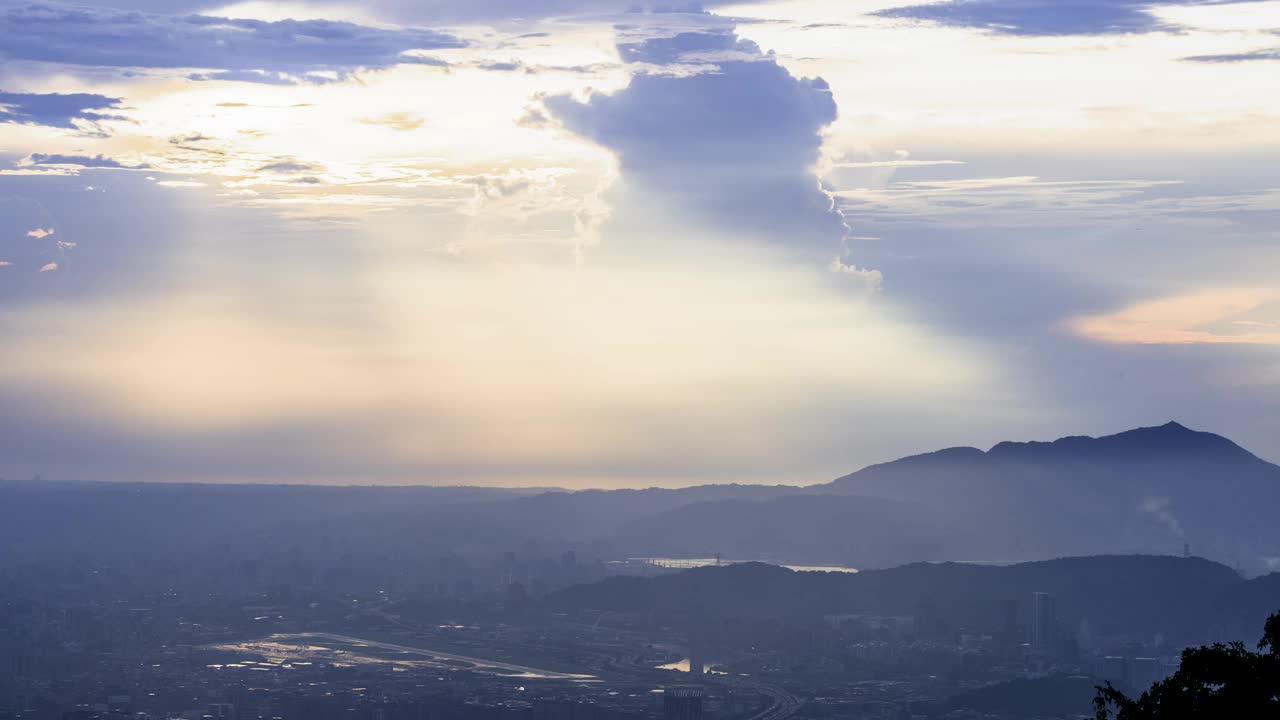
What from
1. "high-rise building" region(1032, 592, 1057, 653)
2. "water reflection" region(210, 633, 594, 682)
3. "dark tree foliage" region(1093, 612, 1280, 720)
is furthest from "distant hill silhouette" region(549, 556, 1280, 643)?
"dark tree foliage" region(1093, 612, 1280, 720)

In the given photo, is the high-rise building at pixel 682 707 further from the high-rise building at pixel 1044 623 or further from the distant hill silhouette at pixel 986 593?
the distant hill silhouette at pixel 986 593

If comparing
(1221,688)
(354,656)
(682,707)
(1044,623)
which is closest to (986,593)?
(1044,623)

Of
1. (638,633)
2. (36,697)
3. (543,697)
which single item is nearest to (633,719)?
(543,697)

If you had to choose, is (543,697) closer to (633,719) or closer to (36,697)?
(633,719)

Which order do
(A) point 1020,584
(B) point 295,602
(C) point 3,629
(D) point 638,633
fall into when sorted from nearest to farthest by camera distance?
(C) point 3,629, (D) point 638,633, (A) point 1020,584, (B) point 295,602

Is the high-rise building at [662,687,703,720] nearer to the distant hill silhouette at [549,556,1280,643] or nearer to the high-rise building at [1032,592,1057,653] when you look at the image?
the high-rise building at [1032,592,1057,653]

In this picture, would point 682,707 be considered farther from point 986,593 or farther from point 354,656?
point 986,593

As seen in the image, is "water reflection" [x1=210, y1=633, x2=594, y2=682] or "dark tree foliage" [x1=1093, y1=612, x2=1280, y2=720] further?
"water reflection" [x1=210, y1=633, x2=594, y2=682]
